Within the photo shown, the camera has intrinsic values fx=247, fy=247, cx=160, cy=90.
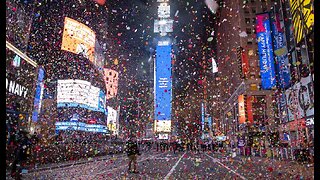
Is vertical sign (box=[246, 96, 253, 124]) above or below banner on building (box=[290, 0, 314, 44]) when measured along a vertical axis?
below

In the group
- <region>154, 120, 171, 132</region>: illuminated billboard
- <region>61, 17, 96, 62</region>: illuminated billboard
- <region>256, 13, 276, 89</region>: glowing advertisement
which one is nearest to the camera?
<region>256, 13, 276, 89</region>: glowing advertisement

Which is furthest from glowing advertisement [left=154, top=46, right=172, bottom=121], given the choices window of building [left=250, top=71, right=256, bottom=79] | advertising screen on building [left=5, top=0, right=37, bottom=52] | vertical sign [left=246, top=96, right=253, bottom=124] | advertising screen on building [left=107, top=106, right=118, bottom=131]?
advertising screen on building [left=5, top=0, right=37, bottom=52]

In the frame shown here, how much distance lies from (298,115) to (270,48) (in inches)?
348

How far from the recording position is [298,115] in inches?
993

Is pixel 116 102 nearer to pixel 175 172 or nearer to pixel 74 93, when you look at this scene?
pixel 74 93

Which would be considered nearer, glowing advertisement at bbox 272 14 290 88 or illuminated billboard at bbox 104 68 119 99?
glowing advertisement at bbox 272 14 290 88

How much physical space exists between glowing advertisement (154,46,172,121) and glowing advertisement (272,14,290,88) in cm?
11032

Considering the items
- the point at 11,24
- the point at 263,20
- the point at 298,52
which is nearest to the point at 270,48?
the point at 263,20

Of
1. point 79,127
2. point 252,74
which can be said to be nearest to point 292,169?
point 252,74

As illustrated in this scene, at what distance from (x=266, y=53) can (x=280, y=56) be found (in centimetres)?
175

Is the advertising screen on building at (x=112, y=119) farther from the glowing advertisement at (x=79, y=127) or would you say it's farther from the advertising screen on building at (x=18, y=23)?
the advertising screen on building at (x=18, y=23)

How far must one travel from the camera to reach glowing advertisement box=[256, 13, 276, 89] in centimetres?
2966

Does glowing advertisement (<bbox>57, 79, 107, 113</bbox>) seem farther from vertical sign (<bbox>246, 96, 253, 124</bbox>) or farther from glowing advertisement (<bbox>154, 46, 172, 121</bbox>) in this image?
glowing advertisement (<bbox>154, 46, 172, 121</bbox>)

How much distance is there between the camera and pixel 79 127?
1977 inches
